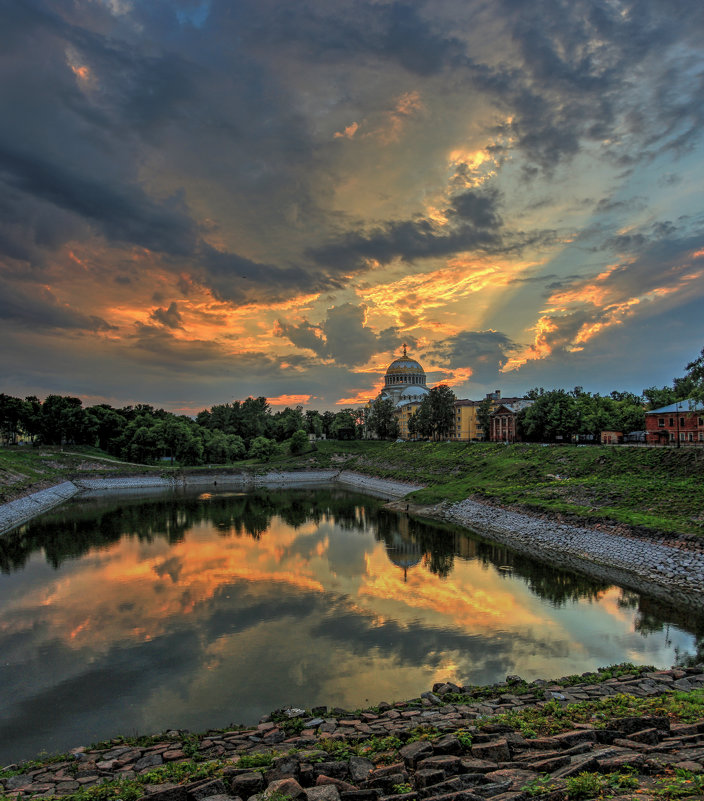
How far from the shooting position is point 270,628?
2206cm

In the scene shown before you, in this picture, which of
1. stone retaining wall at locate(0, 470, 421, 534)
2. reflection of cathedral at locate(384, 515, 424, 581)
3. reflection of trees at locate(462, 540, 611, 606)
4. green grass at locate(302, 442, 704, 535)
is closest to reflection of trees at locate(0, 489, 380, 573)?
stone retaining wall at locate(0, 470, 421, 534)

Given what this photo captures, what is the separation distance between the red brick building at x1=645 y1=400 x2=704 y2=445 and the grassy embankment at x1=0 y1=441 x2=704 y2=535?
10642 mm

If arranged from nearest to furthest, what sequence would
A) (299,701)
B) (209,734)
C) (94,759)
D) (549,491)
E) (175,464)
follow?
(94,759) → (209,734) → (299,701) → (549,491) → (175,464)

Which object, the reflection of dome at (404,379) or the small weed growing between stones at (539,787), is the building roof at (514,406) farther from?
the small weed growing between stones at (539,787)

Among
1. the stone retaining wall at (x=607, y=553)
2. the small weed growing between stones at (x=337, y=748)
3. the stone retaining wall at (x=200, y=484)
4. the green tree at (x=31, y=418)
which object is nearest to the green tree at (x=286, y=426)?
the stone retaining wall at (x=200, y=484)

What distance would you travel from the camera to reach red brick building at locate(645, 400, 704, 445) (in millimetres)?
55625

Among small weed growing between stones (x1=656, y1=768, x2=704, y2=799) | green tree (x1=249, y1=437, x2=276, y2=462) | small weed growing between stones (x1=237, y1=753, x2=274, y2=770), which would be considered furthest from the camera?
green tree (x1=249, y1=437, x2=276, y2=462)

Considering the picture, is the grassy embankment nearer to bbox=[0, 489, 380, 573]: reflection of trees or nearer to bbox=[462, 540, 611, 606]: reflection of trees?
bbox=[462, 540, 611, 606]: reflection of trees

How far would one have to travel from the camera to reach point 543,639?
2111 centimetres

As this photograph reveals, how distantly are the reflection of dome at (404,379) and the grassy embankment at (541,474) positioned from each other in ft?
158

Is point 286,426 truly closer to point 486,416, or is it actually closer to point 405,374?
point 405,374

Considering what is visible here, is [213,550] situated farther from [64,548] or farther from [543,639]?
[543,639]

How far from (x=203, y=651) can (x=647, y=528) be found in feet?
89.8

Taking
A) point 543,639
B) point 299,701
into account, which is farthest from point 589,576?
point 299,701
